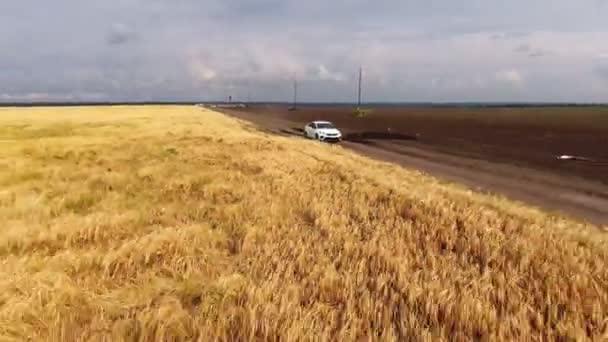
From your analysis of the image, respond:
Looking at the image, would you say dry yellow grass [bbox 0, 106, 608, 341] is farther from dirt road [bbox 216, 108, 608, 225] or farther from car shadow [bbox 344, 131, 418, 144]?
car shadow [bbox 344, 131, 418, 144]

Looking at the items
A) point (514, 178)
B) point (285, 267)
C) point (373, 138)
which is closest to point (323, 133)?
point (373, 138)

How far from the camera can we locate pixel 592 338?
4469mm

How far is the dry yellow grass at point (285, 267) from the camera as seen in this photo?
448 centimetres

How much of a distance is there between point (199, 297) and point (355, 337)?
194cm

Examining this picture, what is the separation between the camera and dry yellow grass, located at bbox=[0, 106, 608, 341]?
4484 millimetres

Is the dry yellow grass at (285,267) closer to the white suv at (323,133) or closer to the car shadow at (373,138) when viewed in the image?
the white suv at (323,133)

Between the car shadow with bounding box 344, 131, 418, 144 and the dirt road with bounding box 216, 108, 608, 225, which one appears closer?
the dirt road with bounding box 216, 108, 608, 225

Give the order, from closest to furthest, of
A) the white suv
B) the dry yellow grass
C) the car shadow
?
the dry yellow grass < the white suv < the car shadow

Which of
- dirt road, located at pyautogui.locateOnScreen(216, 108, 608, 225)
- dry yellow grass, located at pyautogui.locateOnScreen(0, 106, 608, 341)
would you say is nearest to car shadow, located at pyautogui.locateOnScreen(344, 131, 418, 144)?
dirt road, located at pyautogui.locateOnScreen(216, 108, 608, 225)

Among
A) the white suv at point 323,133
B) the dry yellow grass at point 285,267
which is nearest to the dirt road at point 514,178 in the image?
the dry yellow grass at point 285,267

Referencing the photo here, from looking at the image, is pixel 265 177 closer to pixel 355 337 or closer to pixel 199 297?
pixel 199 297

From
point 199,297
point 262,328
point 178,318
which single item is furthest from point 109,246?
point 262,328

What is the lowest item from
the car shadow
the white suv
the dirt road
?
the dirt road

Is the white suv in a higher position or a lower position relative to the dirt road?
higher
